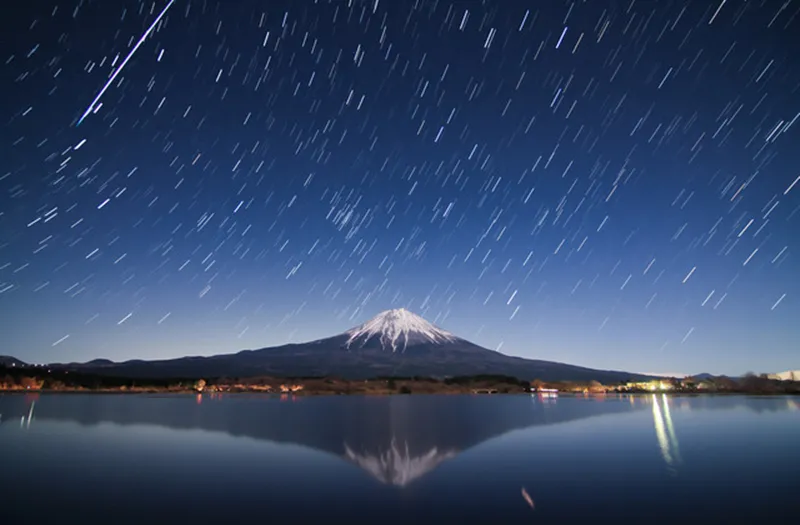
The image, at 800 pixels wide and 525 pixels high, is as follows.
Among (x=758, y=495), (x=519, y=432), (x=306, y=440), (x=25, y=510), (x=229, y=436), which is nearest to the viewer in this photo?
(x=25, y=510)

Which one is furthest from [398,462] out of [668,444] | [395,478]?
[668,444]

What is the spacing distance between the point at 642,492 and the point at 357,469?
10815 mm

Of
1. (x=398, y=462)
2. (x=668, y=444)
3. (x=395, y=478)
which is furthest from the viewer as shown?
(x=668, y=444)

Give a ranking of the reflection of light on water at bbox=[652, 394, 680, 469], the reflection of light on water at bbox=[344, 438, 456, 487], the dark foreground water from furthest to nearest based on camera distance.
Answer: the reflection of light on water at bbox=[652, 394, 680, 469] → the reflection of light on water at bbox=[344, 438, 456, 487] → the dark foreground water

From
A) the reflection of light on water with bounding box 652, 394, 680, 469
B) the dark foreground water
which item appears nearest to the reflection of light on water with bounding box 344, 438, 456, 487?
the dark foreground water

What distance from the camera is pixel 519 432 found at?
4075cm

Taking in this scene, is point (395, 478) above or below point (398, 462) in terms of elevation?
below

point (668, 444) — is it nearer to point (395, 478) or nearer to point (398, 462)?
point (398, 462)

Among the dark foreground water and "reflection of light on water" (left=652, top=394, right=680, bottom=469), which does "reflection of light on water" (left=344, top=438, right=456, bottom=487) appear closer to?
the dark foreground water

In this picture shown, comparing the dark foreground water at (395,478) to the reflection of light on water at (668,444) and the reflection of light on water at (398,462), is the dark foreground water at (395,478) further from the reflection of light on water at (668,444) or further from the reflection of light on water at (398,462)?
the reflection of light on water at (668,444)

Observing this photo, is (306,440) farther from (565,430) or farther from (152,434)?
(565,430)

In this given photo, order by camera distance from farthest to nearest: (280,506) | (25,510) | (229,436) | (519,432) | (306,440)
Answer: (519,432)
(229,436)
(306,440)
(280,506)
(25,510)

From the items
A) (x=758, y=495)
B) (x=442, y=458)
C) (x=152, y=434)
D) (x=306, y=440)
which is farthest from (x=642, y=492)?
(x=152, y=434)

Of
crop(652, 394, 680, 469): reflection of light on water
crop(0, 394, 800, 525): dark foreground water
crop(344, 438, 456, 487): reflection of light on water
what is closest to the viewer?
crop(0, 394, 800, 525): dark foreground water
